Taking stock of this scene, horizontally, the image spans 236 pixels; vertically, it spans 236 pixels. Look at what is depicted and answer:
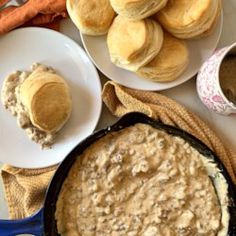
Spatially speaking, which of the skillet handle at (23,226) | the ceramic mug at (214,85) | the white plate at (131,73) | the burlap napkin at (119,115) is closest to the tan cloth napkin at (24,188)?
the burlap napkin at (119,115)

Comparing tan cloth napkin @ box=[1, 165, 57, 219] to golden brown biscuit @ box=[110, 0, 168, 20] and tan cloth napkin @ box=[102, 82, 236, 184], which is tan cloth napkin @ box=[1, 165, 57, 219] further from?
golden brown biscuit @ box=[110, 0, 168, 20]

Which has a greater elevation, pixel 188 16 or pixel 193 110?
pixel 188 16

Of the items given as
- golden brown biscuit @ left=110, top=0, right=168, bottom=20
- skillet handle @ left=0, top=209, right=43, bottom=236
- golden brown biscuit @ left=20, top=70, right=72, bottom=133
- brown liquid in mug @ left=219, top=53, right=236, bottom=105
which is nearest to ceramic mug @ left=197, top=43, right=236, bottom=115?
brown liquid in mug @ left=219, top=53, right=236, bottom=105

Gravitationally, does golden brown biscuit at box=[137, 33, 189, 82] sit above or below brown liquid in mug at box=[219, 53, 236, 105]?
above

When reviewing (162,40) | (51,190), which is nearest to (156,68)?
(162,40)

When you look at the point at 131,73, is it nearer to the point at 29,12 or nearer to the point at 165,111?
the point at 165,111

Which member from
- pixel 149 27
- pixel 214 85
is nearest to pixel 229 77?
pixel 214 85

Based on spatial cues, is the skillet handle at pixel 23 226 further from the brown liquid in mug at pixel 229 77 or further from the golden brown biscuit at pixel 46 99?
the brown liquid in mug at pixel 229 77

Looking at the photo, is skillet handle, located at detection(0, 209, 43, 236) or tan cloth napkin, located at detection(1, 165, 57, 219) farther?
tan cloth napkin, located at detection(1, 165, 57, 219)
